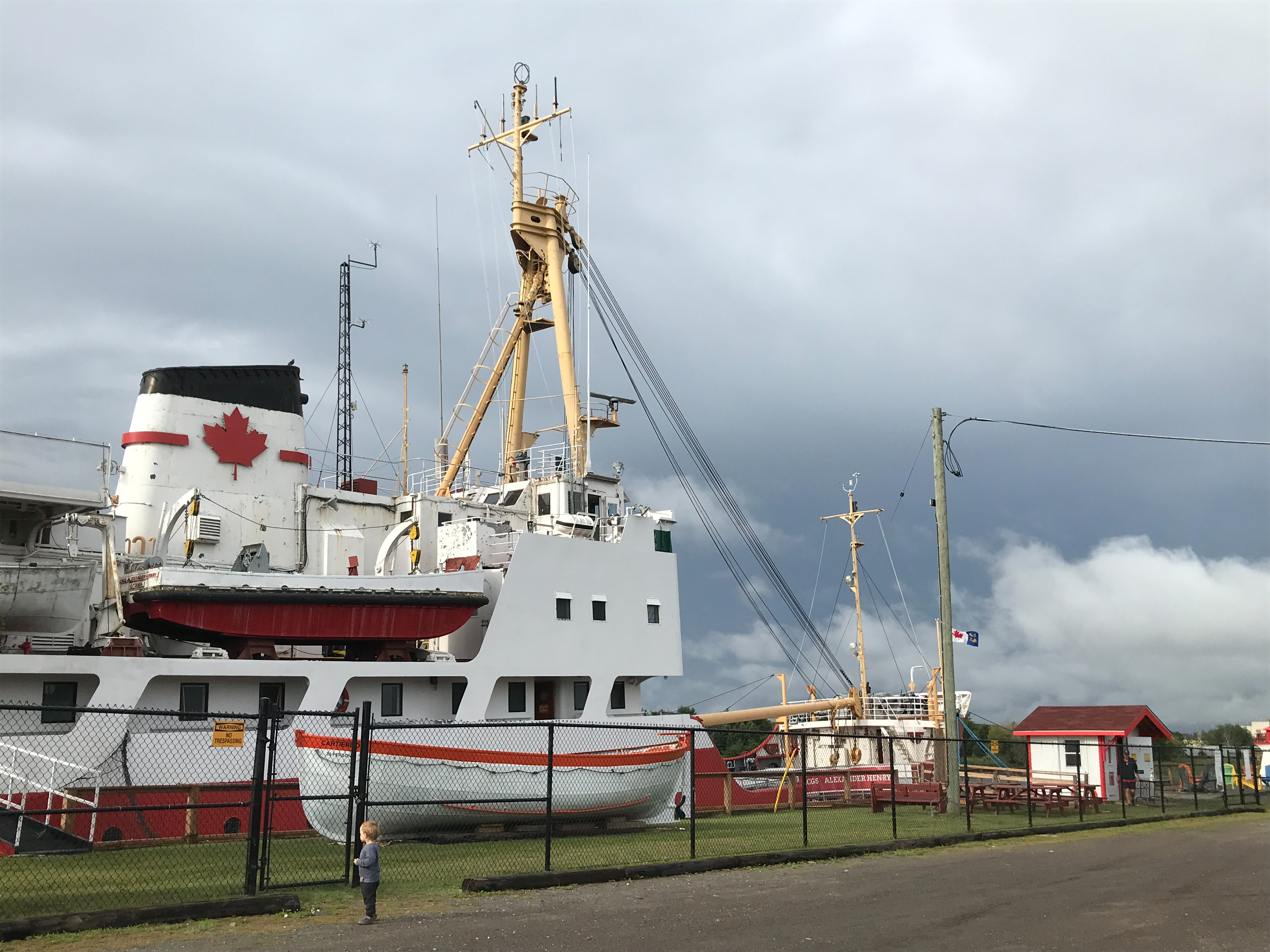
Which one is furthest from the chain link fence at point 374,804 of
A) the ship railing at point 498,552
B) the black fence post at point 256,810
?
the ship railing at point 498,552

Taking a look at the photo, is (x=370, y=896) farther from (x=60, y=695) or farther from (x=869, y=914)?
(x=60, y=695)

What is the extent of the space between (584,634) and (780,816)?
6083 mm

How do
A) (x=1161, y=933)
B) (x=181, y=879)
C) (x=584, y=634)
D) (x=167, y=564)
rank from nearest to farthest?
(x=1161, y=933)
(x=181, y=879)
(x=167, y=564)
(x=584, y=634)

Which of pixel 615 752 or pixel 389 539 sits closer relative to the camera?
pixel 615 752

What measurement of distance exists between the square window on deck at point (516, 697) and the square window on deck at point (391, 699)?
2424mm

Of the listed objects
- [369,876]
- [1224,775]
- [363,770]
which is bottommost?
[1224,775]

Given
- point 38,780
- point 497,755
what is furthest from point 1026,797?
point 38,780

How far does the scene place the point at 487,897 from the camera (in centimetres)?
1167

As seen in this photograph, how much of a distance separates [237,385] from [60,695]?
26.7 ft

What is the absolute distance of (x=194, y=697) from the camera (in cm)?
1933

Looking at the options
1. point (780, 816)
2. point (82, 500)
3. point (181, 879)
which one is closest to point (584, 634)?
point (780, 816)

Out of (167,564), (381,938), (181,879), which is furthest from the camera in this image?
(167,564)

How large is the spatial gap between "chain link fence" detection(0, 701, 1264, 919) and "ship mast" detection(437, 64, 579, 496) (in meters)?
8.39

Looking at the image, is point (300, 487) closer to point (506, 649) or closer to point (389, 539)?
point (389, 539)
